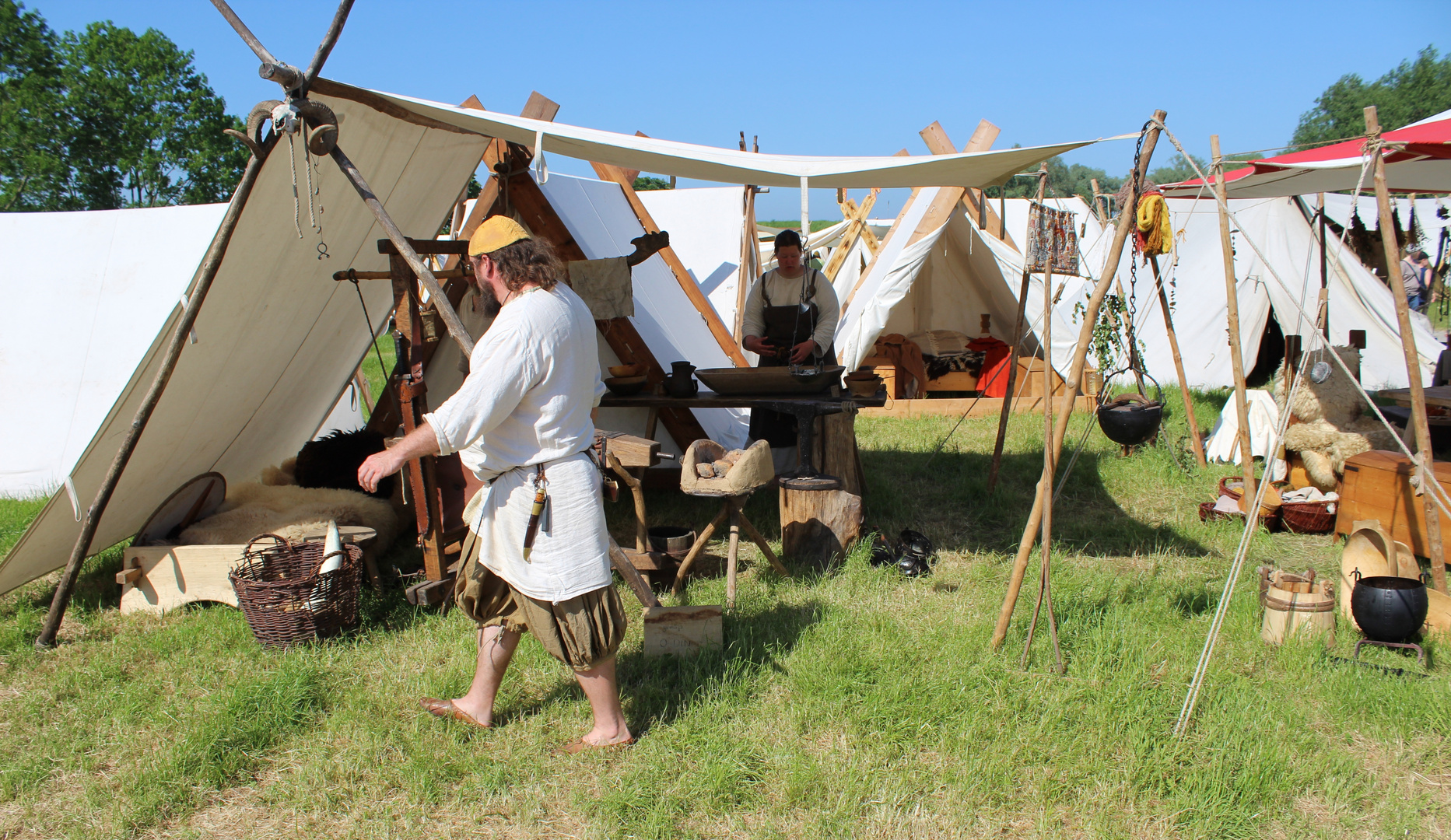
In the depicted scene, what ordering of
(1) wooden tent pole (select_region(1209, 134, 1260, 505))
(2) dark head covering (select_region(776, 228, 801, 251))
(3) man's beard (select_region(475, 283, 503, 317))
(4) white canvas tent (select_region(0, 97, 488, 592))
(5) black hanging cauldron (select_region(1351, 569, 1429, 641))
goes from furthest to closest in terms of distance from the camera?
1. (2) dark head covering (select_region(776, 228, 801, 251))
2. (1) wooden tent pole (select_region(1209, 134, 1260, 505))
3. (4) white canvas tent (select_region(0, 97, 488, 592))
4. (5) black hanging cauldron (select_region(1351, 569, 1429, 641))
5. (3) man's beard (select_region(475, 283, 503, 317))

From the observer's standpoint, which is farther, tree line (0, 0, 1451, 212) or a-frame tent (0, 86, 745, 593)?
tree line (0, 0, 1451, 212)

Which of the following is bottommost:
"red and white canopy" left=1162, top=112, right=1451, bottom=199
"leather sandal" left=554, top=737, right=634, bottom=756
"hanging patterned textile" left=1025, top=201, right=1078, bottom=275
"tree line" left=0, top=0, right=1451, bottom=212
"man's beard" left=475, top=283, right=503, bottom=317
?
"leather sandal" left=554, top=737, right=634, bottom=756

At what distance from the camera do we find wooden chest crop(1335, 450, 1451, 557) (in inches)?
147

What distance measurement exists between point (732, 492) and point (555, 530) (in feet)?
4.26

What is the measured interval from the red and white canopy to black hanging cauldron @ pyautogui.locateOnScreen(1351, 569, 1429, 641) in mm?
1723

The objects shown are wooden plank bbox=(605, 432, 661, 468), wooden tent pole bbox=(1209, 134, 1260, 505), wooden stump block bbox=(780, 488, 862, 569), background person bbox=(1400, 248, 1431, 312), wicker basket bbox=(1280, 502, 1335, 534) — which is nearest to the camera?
wooden tent pole bbox=(1209, 134, 1260, 505)

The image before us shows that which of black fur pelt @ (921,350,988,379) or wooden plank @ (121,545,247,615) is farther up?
black fur pelt @ (921,350,988,379)

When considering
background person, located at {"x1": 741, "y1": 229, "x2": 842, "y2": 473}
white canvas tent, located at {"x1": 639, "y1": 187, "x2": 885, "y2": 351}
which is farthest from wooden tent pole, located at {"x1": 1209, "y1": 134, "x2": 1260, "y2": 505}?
white canvas tent, located at {"x1": 639, "y1": 187, "x2": 885, "y2": 351}

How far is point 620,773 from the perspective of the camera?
2264mm

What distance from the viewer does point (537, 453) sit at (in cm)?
218

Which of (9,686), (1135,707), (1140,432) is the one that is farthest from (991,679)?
(9,686)

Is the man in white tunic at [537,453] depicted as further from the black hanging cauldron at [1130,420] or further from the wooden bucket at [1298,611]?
the black hanging cauldron at [1130,420]

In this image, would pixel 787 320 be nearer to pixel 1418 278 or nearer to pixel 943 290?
pixel 943 290

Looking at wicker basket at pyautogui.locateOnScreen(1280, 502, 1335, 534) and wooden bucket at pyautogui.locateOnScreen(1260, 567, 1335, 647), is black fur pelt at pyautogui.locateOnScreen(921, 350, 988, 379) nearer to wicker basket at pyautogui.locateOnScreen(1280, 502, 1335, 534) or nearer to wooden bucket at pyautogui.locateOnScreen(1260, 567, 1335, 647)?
wicker basket at pyautogui.locateOnScreen(1280, 502, 1335, 534)
